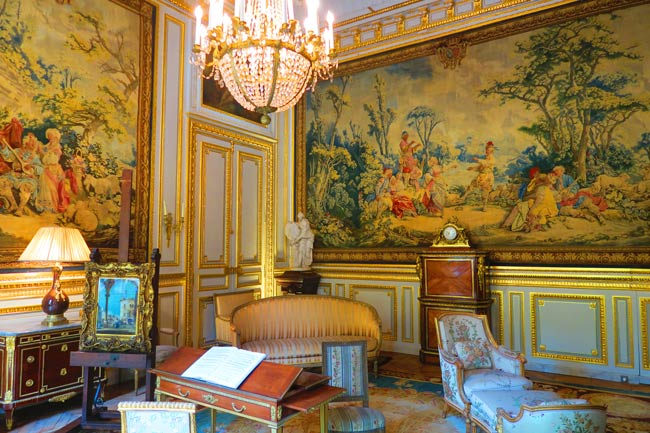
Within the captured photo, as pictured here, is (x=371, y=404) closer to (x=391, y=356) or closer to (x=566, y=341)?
(x=391, y=356)

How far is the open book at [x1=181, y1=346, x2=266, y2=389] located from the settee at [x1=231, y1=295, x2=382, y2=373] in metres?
2.53

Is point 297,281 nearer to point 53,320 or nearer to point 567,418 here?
point 53,320

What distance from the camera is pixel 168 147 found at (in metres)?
6.24

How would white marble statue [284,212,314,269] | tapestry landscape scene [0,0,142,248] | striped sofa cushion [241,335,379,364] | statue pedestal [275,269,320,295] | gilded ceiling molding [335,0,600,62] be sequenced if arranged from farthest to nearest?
1. white marble statue [284,212,314,269]
2. statue pedestal [275,269,320,295]
3. gilded ceiling molding [335,0,600,62]
4. striped sofa cushion [241,335,379,364]
5. tapestry landscape scene [0,0,142,248]

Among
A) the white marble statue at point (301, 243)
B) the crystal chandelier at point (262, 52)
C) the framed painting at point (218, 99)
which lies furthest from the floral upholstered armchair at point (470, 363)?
the framed painting at point (218, 99)

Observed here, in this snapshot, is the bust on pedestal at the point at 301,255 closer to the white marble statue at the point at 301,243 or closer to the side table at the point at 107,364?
the white marble statue at the point at 301,243

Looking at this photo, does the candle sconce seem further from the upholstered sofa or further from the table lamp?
the table lamp

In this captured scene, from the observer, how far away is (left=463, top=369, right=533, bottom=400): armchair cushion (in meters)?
3.84

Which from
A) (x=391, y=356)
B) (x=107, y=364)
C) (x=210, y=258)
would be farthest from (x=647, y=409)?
(x=210, y=258)

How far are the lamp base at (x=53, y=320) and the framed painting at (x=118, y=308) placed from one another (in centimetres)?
100

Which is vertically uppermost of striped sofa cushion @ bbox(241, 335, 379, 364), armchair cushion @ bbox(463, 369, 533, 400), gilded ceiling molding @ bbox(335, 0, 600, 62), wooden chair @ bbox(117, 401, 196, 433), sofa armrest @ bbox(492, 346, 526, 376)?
gilded ceiling molding @ bbox(335, 0, 600, 62)

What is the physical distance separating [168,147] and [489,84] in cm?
451

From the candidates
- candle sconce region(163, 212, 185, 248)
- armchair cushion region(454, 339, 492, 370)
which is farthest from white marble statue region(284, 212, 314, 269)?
armchair cushion region(454, 339, 492, 370)

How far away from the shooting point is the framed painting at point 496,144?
5.72m
